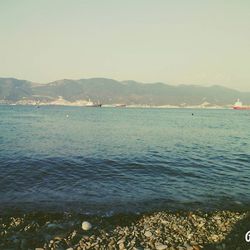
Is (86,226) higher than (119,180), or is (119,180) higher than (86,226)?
(86,226)

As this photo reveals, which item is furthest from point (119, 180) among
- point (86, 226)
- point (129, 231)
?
point (129, 231)

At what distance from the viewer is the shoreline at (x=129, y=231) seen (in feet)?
40.4

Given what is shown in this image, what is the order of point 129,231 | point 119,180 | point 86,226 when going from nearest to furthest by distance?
point 129,231 < point 86,226 < point 119,180

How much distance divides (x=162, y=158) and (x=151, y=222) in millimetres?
18990

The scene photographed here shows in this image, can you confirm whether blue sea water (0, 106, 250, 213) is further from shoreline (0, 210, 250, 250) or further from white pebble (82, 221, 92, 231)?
white pebble (82, 221, 92, 231)

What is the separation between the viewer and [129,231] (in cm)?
1362

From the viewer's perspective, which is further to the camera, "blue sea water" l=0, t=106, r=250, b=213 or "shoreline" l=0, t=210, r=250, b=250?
"blue sea water" l=0, t=106, r=250, b=213

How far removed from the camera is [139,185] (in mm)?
22016

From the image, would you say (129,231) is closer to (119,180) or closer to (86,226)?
(86,226)

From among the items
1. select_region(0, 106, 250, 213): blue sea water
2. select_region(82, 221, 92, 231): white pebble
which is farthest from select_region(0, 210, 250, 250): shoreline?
select_region(0, 106, 250, 213): blue sea water

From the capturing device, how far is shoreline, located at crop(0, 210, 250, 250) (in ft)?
40.4

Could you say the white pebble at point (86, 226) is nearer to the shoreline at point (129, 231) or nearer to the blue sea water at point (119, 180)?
the shoreline at point (129, 231)

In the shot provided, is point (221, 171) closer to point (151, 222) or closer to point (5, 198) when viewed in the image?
point (151, 222)

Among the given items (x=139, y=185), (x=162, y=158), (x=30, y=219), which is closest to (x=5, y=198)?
(x=30, y=219)
